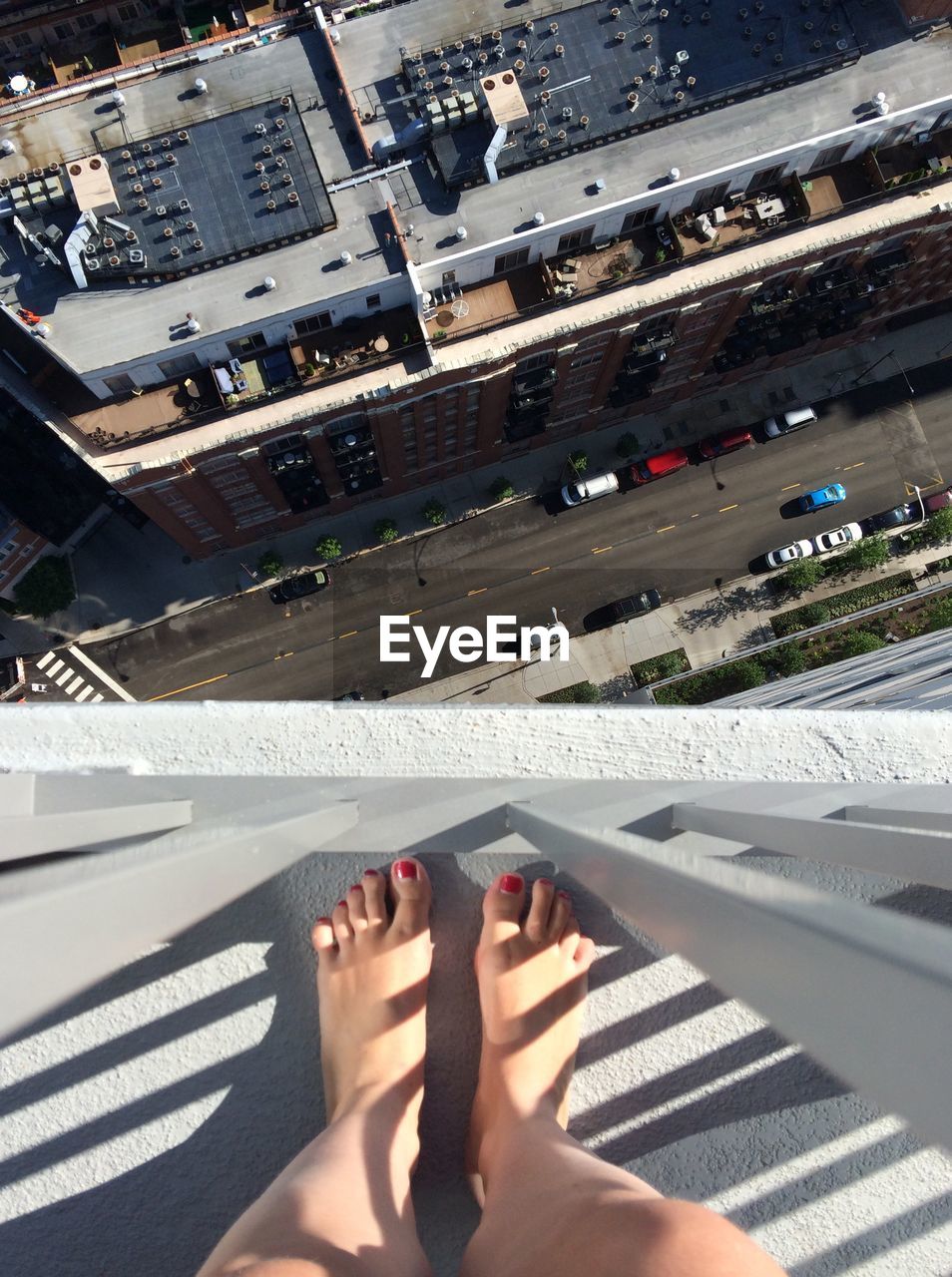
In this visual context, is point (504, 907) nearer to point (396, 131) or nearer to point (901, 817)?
point (901, 817)

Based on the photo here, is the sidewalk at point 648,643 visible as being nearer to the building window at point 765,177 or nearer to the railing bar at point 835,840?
the building window at point 765,177

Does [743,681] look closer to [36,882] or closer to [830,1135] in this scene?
[830,1135]

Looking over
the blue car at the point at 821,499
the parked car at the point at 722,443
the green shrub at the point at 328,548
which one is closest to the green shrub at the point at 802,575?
the blue car at the point at 821,499

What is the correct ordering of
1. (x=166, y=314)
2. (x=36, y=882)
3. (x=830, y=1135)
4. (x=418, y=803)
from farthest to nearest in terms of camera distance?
(x=166, y=314)
(x=830, y=1135)
(x=418, y=803)
(x=36, y=882)

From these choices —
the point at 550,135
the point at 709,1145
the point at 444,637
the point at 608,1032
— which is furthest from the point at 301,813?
the point at 444,637

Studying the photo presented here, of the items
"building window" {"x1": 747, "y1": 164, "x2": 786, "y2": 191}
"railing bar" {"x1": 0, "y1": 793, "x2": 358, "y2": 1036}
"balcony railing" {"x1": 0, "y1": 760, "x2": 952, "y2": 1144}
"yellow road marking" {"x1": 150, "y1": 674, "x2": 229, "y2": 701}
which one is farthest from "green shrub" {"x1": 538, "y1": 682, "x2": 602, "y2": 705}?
"railing bar" {"x1": 0, "y1": 793, "x2": 358, "y2": 1036}

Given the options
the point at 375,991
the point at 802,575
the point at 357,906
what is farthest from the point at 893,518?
the point at 375,991
